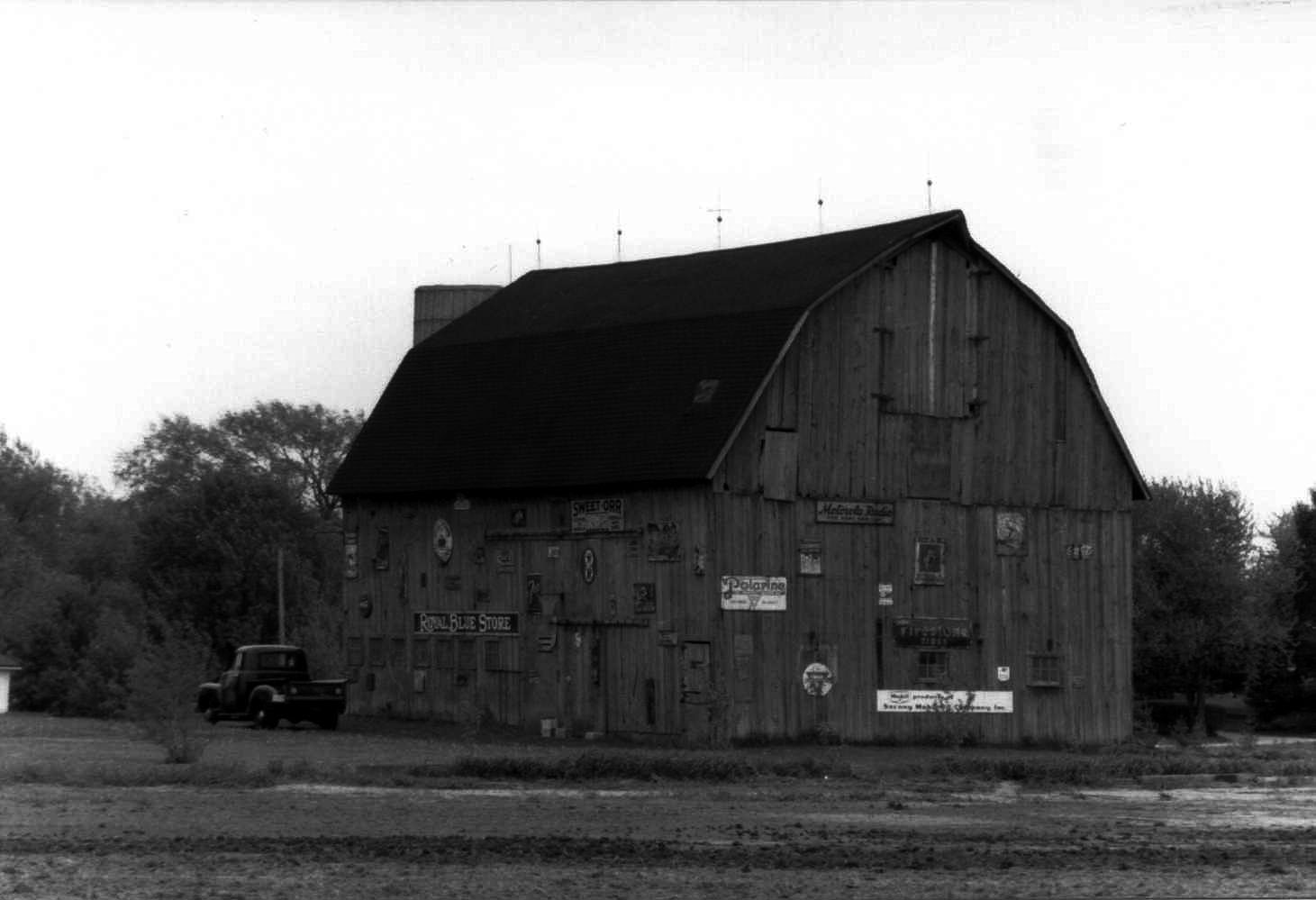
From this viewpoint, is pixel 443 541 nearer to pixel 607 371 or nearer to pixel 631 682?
pixel 607 371

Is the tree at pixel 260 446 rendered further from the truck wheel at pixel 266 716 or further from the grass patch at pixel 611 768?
the grass patch at pixel 611 768

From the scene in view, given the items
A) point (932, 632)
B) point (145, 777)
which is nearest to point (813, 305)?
point (932, 632)

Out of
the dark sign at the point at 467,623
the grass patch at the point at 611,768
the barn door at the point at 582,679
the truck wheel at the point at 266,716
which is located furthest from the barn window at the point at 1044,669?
the truck wheel at the point at 266,716

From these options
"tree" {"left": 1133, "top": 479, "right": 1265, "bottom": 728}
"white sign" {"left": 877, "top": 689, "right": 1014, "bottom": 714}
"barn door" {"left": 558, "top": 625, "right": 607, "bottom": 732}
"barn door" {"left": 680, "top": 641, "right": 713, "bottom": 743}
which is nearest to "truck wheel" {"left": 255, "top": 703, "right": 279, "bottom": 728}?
"barn door" {"left": 558, "top": 625, "right": 607, "bottom": 732}

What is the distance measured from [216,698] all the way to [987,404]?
21.8 meters

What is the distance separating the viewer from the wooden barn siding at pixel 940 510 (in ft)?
155

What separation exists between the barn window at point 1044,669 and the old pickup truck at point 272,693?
16215mm

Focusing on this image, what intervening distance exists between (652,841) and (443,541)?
94.3 feet

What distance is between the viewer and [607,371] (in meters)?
51.0

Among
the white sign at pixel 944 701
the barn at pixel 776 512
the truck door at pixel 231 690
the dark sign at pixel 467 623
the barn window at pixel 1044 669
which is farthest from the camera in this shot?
the truck door at pixel 231 690

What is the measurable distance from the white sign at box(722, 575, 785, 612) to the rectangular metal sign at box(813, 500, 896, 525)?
1788 mm

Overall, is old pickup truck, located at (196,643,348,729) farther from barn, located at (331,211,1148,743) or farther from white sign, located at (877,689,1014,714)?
white sign, located at (877,689,1014,714)

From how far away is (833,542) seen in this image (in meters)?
48.2

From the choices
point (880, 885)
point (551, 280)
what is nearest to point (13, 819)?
point (880, 885)
